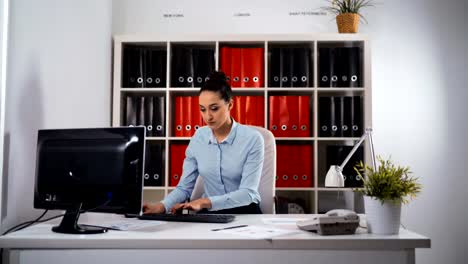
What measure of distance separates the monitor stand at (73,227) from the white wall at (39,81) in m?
0.26

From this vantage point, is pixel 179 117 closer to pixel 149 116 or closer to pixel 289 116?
pixel 149 116

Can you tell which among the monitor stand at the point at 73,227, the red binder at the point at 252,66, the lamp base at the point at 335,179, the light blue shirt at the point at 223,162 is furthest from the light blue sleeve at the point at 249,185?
the red binder at the point at 252,66

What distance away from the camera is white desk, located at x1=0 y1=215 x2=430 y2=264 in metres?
1.29

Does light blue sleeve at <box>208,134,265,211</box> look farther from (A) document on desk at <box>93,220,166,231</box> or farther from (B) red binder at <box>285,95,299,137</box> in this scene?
(B) red binder at <box>285,95,299,137</box>

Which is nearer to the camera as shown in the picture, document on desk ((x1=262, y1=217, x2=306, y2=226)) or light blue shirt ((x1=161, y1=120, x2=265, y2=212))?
document on desk ((x1=262, y1=217, x2=306, y2=226))

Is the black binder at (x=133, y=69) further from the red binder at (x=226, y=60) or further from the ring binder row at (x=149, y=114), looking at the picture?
the red binder at (x=226, y=60)

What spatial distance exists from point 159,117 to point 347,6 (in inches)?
62.5

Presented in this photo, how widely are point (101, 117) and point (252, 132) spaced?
1174 millimetres

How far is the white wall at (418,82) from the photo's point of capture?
131 inches

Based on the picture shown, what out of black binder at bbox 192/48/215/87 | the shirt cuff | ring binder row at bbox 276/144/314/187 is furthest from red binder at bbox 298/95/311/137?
the shirt cuff

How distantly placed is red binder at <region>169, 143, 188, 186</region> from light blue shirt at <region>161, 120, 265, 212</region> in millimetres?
859

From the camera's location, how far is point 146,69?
3.17 m

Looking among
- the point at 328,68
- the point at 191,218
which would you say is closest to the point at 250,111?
the point at 328,68

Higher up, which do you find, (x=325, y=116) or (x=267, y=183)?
(x=325, y=116)
